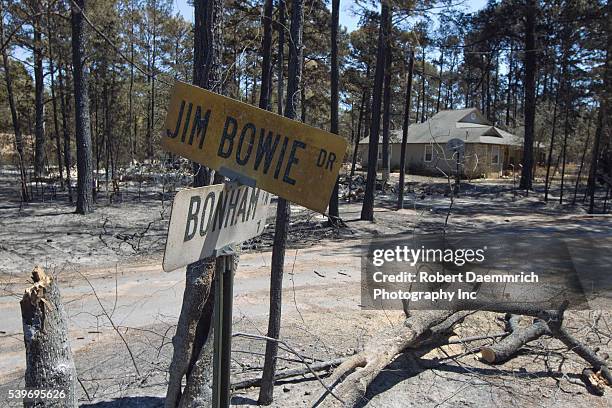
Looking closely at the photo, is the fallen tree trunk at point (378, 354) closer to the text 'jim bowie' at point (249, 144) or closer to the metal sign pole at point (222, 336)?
the metal sign pole at point (222, 336)

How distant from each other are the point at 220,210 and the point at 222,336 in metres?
0.47

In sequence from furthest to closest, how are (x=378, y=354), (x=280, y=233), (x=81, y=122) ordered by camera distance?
(x=81, y=122) < (x=378, y=354) < (x=280, y=233)

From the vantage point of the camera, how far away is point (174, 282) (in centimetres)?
829

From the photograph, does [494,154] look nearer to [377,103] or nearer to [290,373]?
[377,103]

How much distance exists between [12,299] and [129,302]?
183 cm

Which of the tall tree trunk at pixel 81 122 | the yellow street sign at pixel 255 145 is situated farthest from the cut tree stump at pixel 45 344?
the tall tree trunk at pixel 81 122

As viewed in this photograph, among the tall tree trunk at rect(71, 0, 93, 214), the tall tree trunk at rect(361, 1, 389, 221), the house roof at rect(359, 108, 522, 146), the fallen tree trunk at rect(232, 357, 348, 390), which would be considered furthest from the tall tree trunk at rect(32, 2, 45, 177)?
the house roof at rect(359, 108, 522, 146)

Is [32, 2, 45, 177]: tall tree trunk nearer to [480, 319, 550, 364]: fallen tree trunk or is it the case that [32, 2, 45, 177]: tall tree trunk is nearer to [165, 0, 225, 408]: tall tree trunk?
[165, 0, 225, 408]: tall tree trunk

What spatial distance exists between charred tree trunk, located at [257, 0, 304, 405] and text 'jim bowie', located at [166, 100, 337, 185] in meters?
1.93

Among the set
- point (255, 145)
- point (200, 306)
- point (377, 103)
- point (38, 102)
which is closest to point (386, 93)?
point (377, 103)

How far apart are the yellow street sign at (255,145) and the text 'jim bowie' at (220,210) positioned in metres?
0.11

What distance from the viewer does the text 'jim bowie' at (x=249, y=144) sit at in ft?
5.99

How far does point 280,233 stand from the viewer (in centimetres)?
388

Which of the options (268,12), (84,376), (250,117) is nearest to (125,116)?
(268,12)
